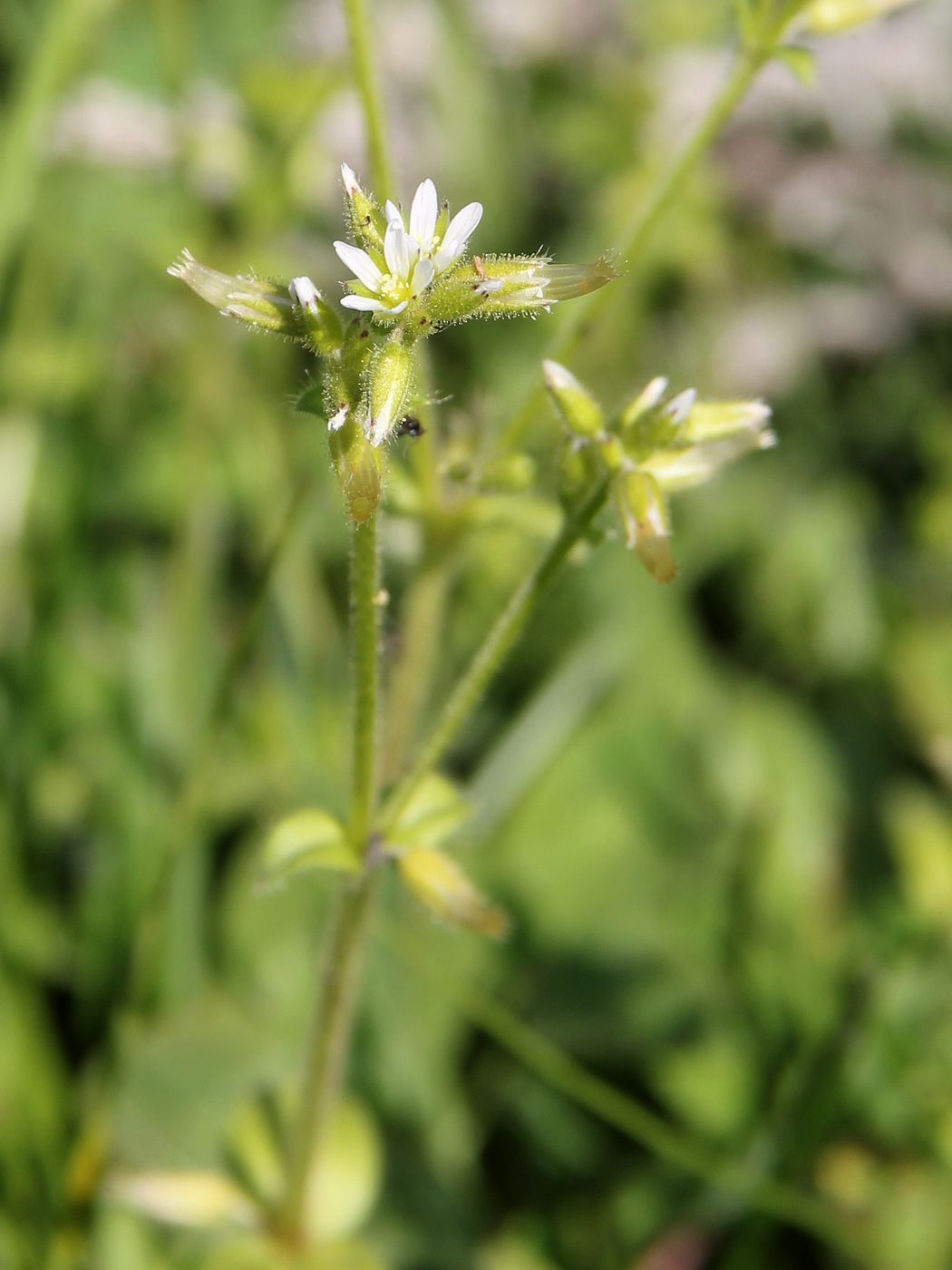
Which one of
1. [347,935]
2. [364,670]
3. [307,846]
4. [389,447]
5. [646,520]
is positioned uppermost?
[389,447]

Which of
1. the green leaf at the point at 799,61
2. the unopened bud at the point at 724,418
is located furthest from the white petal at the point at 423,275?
the green leaf at the point at 799,61

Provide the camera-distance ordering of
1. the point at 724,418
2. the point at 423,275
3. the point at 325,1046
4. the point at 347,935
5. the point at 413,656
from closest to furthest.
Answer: the point at 423,275
the point at 724,418
the point at 347,935
the point at 325,1046
the point at 413,656

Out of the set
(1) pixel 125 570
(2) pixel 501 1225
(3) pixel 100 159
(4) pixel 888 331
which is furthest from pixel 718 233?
(2) pixel 501 1225

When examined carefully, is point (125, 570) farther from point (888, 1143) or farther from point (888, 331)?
point (888, 331)

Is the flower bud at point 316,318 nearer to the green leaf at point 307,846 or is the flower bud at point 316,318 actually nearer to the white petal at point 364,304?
the white petal at point 364,304

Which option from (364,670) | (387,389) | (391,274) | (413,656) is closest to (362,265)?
(391,274)

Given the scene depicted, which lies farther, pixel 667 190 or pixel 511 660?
pixel 511 660

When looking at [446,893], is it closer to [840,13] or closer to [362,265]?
[362,265]

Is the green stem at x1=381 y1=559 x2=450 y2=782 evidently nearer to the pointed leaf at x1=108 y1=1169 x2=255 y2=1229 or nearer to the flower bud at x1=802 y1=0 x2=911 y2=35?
the pointed leaf at x1=108 y1=1169 x2=255 y2=1229
